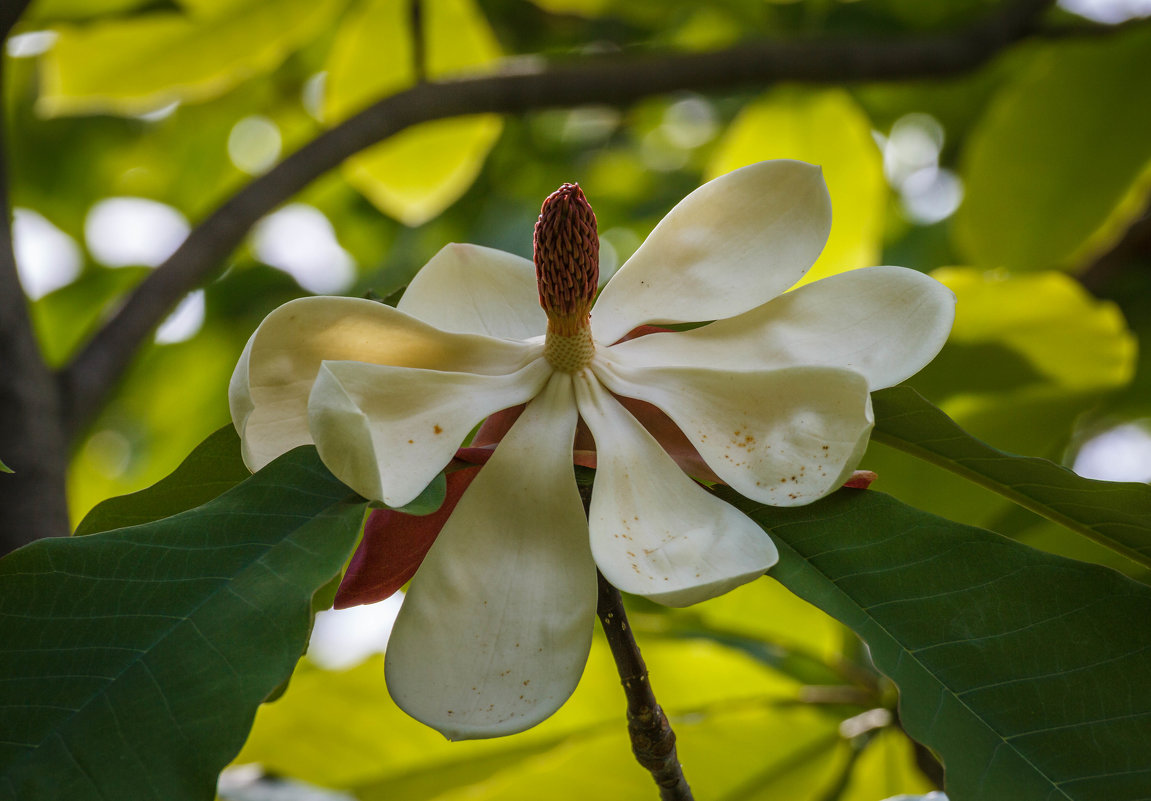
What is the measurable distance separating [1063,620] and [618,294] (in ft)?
0.88

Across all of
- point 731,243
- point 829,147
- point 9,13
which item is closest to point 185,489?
point 731,243

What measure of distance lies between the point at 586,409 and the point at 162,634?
0.21 meters

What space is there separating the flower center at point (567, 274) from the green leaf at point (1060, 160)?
3.47 feet

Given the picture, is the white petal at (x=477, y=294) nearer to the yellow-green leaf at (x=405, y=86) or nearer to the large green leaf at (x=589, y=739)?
the large green leaf at (x=589, y=739)

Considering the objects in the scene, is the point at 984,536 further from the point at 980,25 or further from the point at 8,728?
the point at 980,25

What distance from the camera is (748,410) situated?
0.49 metres

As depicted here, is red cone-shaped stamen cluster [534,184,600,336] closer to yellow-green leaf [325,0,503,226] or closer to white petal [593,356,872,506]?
white petal [593,356,872,506]

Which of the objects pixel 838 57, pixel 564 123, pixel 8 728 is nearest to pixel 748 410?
pixel 8 728

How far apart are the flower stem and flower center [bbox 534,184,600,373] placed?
0.11 m

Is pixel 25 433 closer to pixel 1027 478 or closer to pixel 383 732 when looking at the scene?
pixel 383 732

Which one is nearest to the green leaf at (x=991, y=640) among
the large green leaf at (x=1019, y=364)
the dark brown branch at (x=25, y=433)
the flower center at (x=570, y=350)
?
the flower center at (x=570, y=350)

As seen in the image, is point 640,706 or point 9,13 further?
point 9,13

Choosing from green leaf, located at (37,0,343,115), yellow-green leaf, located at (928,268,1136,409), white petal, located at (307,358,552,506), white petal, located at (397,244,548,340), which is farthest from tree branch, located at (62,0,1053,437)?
white petal, located at (307,358,552,506)

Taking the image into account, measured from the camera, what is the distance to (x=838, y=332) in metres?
0.52
